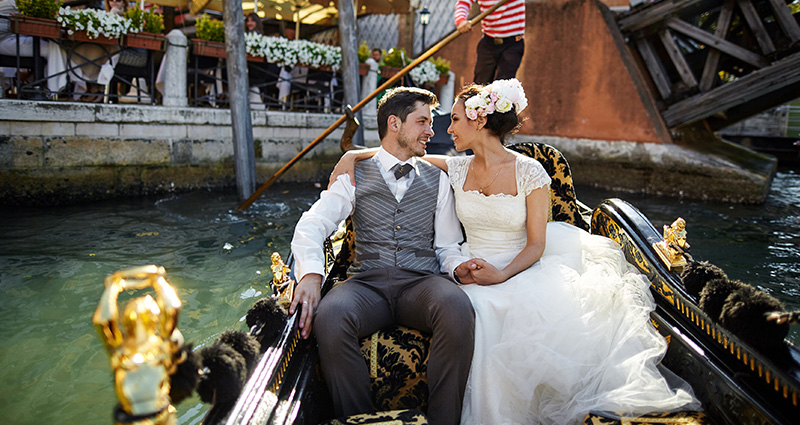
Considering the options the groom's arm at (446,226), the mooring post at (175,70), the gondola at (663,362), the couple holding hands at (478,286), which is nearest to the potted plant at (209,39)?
the mooring post at (175,70)

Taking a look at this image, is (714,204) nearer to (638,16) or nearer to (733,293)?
(638,16)

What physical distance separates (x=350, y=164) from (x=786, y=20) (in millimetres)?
6493

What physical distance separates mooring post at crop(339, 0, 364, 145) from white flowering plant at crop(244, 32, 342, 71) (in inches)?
18.7

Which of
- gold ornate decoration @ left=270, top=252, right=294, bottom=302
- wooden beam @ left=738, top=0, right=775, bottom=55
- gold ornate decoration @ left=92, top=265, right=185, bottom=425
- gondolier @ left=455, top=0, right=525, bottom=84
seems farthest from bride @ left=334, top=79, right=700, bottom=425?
wooden beam @ left=738, top=0, right=775, bottom=55

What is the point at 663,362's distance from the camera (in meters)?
1.63

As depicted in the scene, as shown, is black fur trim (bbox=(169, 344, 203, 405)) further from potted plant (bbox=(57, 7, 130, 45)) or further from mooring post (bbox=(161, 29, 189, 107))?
mooring post (bbox=(161, 29, 189, 107))

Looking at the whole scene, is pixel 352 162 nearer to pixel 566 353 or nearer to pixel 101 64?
pixel 566 353

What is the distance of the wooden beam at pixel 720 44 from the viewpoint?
20.9 feet

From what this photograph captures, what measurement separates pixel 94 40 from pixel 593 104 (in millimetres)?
6117

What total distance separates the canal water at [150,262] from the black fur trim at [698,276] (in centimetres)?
183

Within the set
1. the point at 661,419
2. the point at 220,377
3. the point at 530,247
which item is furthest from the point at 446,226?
the point at 220,377

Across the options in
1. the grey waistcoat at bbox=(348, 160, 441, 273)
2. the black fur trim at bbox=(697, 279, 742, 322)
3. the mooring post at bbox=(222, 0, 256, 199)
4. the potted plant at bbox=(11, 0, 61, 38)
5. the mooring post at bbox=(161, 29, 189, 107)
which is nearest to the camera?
the black fur trim at bbox=(697, 279, 742, 322)

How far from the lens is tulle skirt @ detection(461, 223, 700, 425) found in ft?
4.64

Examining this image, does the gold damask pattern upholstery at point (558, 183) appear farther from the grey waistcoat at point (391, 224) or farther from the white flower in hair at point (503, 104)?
the grey waistcoat at point (391, 224)
